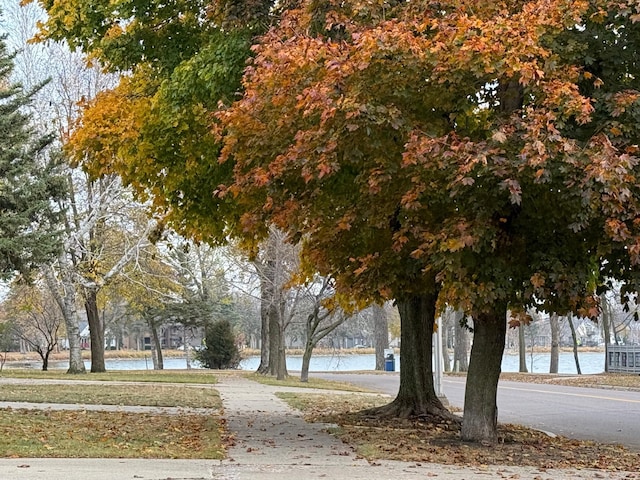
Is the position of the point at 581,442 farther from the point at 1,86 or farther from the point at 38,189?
the point at 1,86

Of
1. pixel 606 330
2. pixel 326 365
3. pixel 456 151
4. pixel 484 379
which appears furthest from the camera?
pixel 326 365

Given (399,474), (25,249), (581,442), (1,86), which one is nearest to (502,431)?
(581,442)

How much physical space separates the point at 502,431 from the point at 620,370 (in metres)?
27.0

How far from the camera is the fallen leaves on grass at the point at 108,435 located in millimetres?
9812

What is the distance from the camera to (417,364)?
50.4 feet

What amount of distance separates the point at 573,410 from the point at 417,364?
20.7 feet

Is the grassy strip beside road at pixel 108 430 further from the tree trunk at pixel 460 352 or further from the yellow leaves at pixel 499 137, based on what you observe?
the tree trunk at pixel 460 352

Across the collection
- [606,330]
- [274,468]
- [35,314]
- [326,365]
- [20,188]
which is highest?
[20,188]

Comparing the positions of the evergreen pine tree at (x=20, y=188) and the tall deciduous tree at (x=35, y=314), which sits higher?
the evergreen pine tree at (x=20, y=188)

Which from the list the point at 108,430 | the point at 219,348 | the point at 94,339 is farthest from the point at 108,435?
the point at 219,348

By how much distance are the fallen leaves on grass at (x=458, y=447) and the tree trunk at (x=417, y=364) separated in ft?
1.22

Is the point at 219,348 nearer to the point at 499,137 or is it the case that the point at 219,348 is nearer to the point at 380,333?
the point at 380,333

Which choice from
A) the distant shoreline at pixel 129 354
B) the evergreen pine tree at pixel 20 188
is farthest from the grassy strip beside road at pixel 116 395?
the distant shoreline at pixel 129 354

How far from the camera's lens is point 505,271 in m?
10.0
